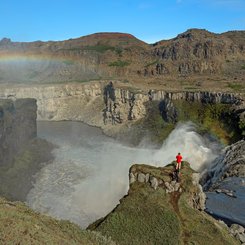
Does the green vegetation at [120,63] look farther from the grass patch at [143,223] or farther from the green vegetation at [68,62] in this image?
the grass patch at [143,223]

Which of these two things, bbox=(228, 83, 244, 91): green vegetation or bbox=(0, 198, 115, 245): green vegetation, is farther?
bbox=(228, 83, 244, 91): green vegetation

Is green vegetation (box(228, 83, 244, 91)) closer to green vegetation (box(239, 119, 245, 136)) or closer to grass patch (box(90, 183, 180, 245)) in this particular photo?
green vegetation (box(239, 119, 245, 136))

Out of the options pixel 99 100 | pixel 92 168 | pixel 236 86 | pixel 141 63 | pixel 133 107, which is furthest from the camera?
pixel 141 63

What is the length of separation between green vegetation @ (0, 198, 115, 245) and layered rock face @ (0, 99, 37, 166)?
45.1 metres

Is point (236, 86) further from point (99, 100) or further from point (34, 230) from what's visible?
point (34, 230)

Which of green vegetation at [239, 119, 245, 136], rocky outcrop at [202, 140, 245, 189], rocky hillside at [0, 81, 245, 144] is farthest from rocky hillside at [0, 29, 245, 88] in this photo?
rocky outcrop at [202, 140, 245, 189]

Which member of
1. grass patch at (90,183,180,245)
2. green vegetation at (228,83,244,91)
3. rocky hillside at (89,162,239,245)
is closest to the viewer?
grass patch at (90,183,180,245)

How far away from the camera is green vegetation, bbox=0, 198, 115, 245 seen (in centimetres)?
1409

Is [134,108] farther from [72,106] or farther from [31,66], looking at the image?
[31,66]

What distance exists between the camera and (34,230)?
49.4ft

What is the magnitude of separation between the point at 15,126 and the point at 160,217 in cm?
5343

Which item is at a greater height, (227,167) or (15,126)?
(15,126)

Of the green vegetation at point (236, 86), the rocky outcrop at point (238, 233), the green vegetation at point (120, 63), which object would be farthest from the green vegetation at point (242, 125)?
the green vegetation at point (120, 63)

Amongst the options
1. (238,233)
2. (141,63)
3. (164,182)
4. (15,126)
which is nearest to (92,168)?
(15,126)
